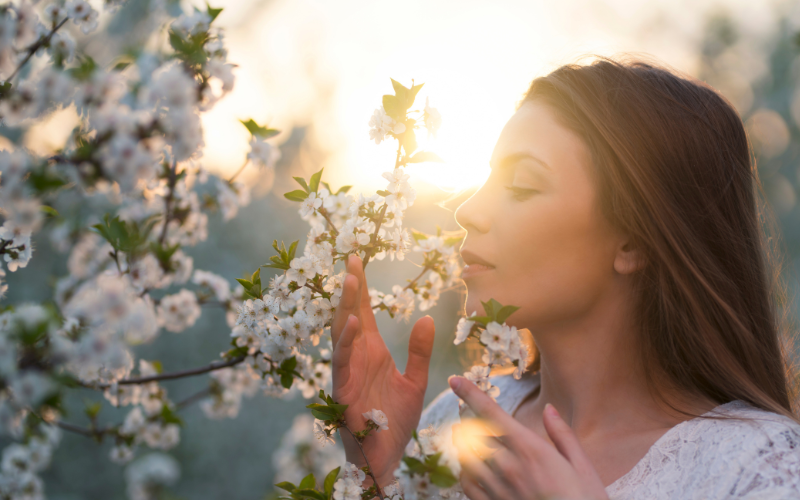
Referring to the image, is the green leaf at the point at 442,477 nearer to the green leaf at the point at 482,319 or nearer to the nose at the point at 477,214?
the green leaf at the point at 482,319

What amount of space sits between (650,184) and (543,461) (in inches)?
42.0

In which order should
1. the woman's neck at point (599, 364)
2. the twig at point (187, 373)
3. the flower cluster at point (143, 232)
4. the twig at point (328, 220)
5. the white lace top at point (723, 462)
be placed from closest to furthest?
1. the flower cluster at point (143, 232)
2. the white lace top at point (723, 462)
3. the twig at point (328, 220)
4. the twig at point (187, 373)
5. the woman's neck at point (599, 364)

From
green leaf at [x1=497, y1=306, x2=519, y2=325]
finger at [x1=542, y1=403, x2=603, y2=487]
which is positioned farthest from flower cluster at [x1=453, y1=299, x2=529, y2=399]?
finger at [x1=542, y1=403, x2=603, y2=487]

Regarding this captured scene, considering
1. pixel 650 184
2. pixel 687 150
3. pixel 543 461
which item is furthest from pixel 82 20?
pixel 687 150

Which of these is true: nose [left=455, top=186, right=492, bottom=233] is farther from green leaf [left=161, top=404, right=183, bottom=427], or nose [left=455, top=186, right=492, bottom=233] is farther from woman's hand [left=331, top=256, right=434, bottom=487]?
green leaf [left=161, top=404, right=183, bottom=427]

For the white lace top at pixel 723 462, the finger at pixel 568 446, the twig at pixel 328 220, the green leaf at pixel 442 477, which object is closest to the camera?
the green leaf at pixel 442 477

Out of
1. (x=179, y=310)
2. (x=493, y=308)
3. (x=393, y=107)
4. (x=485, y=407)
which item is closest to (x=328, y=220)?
(x=393, y=107)

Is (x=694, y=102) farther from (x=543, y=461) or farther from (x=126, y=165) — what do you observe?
(x=126, y=165)

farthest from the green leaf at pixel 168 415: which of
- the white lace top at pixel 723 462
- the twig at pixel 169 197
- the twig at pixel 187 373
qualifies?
the white lace top at pixel 723 462

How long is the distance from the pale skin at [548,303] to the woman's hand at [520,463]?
1.16 ft

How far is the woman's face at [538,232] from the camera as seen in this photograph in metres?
1.51

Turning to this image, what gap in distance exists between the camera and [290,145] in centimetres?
671

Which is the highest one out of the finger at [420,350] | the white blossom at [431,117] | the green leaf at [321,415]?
the white blossom at [431,117]

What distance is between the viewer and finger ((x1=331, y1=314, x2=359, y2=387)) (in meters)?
1.33
